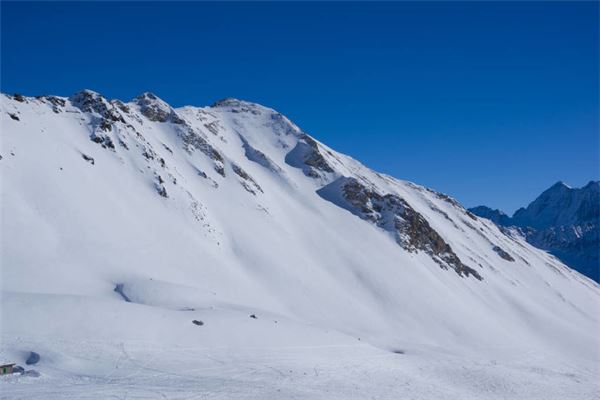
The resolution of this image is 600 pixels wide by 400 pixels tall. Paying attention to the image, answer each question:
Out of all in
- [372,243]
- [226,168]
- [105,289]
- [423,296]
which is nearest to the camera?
[105,289]

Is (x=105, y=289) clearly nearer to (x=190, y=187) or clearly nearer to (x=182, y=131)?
(x=190, y=187)

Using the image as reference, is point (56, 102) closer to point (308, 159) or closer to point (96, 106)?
point (96, 106)

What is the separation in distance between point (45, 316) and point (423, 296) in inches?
1718

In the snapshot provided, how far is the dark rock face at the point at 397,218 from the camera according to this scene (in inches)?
2977

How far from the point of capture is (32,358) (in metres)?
24.5

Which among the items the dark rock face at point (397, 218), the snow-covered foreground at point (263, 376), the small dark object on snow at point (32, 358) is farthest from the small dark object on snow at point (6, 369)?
the dark rock face at point (397, 218)

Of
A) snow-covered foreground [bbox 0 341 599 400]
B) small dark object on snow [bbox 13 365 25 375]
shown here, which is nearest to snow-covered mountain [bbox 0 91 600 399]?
snow-covered foreground [bbox 0 341 599 400]

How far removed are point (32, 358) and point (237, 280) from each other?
25.9m

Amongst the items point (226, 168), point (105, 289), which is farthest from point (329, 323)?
point (226, 168)

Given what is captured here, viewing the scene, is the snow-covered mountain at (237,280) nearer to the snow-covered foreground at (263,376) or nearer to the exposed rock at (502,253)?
the snow-covered foreground at (263,376)

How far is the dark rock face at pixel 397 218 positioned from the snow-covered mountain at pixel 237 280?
1.05ft

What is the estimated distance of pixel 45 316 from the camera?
28672mm

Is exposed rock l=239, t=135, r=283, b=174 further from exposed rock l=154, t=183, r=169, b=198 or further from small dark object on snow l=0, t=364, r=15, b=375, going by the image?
small dark object on snow l=0, t=364, r=15, b=375

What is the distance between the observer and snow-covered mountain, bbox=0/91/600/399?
89.2ft
